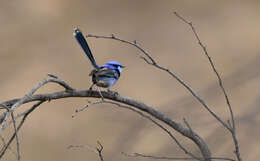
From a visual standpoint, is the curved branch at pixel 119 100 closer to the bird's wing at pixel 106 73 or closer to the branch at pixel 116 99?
the branch at pixel 116 99

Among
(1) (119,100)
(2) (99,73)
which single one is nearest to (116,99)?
(1) (119,100)

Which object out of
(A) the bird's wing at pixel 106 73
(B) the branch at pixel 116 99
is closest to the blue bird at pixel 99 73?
(A) the bird's wing at pixel 106 73

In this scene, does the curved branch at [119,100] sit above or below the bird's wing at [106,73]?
below

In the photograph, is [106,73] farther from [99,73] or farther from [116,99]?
[116,99]

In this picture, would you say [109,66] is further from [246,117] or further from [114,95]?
[246,117]

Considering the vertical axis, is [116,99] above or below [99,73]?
below

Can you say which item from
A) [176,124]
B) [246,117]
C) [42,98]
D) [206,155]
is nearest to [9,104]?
[42,98]

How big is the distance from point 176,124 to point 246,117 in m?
0.72

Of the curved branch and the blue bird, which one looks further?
the blue bird

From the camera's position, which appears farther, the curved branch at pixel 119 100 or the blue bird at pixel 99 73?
the blue bird at pixel 99 73

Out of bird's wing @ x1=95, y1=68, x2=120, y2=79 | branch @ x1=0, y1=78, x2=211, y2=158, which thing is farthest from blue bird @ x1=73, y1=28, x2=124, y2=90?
branch @ x1=0, y1=78, x2=211, y2=158

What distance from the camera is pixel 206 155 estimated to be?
1.33 meters

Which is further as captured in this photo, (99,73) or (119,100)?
(99,73)

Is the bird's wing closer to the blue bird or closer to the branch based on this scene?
the blue bird
